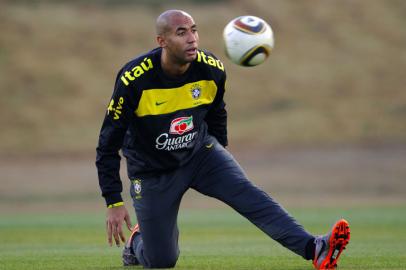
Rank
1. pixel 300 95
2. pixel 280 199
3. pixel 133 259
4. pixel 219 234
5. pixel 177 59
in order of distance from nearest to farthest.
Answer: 1. pixel 177 59
2. pixel 133 259
3. pixel 219 234
4. pixel 280 199
5. pixel 300 95

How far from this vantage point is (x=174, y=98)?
11.5 m

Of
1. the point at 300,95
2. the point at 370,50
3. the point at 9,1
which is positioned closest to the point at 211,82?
the point at 300,95

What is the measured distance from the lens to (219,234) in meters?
20.9

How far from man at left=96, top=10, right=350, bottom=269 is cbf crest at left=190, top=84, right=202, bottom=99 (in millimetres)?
12

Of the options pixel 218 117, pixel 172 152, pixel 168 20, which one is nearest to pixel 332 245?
pixel 172 152

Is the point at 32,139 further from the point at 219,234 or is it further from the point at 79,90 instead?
the point at 219,234

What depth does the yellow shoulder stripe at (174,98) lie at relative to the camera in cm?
1136

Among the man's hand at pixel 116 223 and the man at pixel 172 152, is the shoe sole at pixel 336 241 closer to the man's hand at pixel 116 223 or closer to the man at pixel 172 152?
the man at pixel 172 152

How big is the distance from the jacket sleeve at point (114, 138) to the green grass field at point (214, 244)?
49.0 inches

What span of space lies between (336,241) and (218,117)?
241cm

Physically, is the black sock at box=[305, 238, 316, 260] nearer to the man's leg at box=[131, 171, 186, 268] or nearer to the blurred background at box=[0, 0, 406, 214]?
the man's leg at box=[131, 171, 186, 268]

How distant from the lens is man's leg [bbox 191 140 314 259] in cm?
1108

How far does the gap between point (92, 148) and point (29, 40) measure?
11.3 meters

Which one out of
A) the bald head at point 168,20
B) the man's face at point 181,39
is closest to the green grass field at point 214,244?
the man's face at point 181,39
